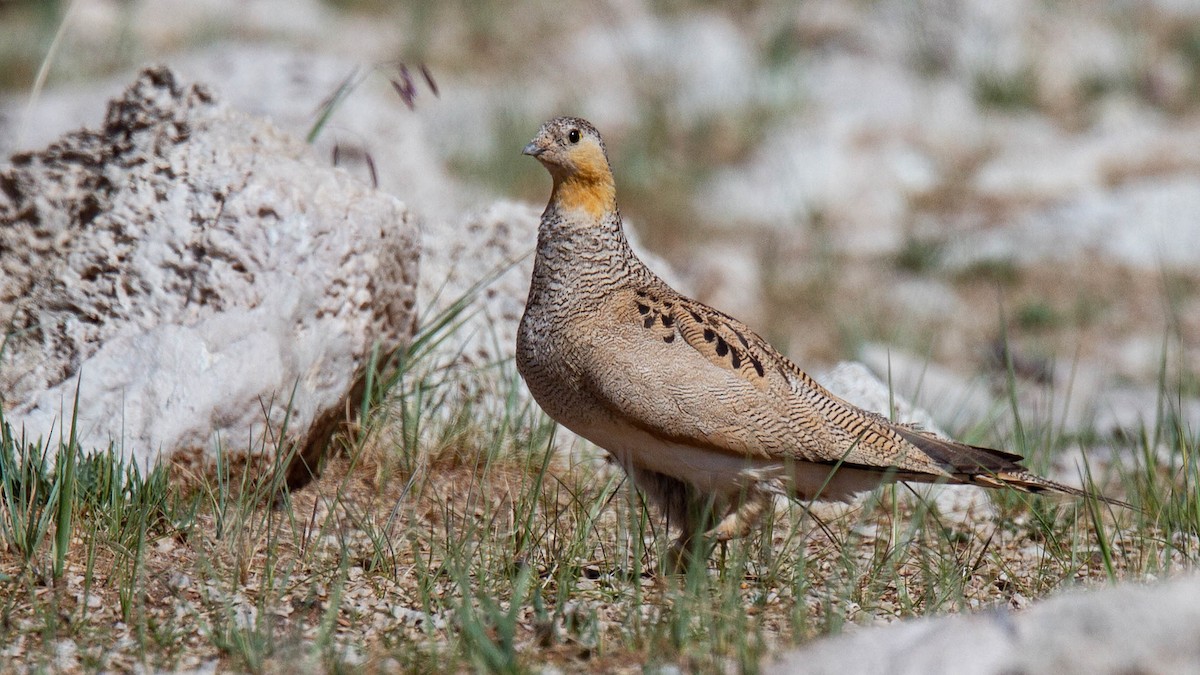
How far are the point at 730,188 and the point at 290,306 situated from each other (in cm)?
653

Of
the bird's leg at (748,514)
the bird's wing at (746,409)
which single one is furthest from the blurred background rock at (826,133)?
the bird's leg at (748,514)

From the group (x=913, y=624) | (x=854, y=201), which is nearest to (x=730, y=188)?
(x=854, y=201)

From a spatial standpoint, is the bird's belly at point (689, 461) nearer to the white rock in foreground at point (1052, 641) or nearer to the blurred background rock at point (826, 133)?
the white rock in foreground at point (1052, 641)

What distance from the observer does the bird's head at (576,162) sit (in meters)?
4.44

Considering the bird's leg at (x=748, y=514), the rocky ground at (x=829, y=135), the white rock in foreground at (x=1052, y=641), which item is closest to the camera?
the white rock in foreground at (x=1052, y=641)

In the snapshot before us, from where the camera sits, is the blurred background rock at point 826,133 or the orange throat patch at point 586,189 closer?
the orange throat patch at point 586,189

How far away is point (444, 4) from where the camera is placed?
41.2 ft

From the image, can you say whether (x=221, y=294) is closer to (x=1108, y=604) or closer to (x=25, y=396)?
(x=25, y=396)

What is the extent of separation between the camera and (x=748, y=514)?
430 centimetres

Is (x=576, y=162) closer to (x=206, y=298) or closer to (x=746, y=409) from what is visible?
(x=746, y=409)

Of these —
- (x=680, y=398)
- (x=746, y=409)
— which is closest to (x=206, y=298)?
(x=680, y=398)

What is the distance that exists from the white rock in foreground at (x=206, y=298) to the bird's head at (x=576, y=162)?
76 cm

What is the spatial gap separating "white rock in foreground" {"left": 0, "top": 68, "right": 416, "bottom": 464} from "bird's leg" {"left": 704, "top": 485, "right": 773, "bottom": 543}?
1.42 m

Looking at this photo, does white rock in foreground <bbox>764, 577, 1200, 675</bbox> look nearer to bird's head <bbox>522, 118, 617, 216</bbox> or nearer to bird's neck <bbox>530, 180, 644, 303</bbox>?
bird's neck <bbox>530, 180, 644, 303</bbox>
